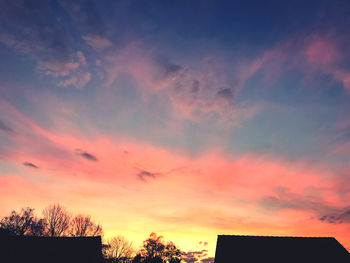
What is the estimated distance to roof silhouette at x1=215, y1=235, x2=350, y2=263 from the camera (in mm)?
25344

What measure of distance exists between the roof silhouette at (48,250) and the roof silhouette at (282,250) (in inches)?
727

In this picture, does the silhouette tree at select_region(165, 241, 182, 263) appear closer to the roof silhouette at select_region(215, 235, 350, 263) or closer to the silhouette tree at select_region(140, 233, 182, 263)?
the silhouette tree at select_region(140, 233, 182, 263)

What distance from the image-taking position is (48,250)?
93.2ft

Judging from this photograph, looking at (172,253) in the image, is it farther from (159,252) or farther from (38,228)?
(38,228)

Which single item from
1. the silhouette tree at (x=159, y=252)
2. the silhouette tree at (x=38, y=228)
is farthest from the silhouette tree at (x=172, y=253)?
the silhouette tree at (x=38, y=228)


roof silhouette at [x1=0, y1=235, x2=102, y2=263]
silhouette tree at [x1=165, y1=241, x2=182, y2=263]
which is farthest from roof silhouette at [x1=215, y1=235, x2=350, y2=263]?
silhouette tree at [x1=165, y1=241, x2=182, y2=263]

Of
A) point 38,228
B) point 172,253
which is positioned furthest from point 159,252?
point 38,228

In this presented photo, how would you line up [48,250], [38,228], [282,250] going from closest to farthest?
[282,250]
[48,250]
[38,228]

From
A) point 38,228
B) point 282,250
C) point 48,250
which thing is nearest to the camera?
point 282,250

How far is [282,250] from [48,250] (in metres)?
30.6

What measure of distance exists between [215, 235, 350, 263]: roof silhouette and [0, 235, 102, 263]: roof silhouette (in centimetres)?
1846

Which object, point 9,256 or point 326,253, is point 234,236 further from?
point 9,256

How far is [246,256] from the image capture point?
27125 mm

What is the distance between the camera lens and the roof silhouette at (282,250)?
83.1ft
